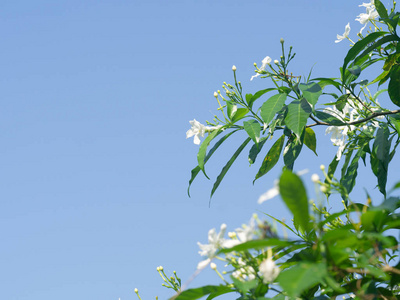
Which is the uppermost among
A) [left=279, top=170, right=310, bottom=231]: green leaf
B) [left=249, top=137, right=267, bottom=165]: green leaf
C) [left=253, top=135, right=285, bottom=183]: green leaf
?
[left=249, top=137, right=267, bottom=165]: green leaf

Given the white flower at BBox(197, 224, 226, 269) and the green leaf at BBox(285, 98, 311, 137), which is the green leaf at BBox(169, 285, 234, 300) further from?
the green leaf at BBox(285, 98, 311, 137)

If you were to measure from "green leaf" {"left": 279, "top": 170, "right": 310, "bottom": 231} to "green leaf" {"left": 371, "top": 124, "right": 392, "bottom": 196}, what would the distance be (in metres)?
1.15

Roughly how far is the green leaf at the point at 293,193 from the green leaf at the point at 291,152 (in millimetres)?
1062

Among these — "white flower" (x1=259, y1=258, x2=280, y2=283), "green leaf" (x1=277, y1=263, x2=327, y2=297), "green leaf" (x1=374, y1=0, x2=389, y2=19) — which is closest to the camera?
"green leaf" (x1=277, y1=263, x2=327, y2=297)

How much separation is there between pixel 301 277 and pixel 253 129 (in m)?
1.20

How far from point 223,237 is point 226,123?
1137mm

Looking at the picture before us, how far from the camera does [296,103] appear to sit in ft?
6.00

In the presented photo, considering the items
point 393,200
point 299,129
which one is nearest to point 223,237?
point 393,200

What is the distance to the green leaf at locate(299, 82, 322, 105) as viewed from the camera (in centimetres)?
175

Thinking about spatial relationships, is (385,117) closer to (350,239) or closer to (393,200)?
(393,200)

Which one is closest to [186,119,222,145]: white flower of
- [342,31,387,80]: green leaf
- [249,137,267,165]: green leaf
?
[249,137,267,165]: green leaf

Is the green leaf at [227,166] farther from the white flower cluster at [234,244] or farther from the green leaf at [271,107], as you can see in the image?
the white flower cluster at [234,244]

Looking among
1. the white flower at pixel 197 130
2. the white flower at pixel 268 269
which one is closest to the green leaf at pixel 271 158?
the white flower at pixel 197 130

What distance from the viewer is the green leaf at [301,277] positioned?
2.39 ft
